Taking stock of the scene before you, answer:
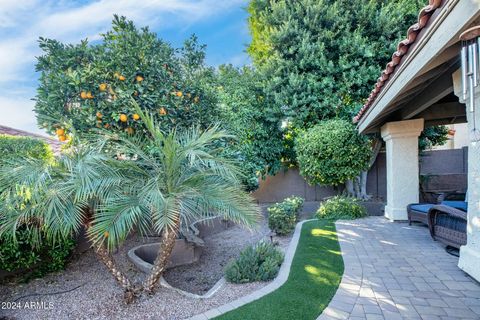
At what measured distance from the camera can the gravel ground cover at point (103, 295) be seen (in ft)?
12.1

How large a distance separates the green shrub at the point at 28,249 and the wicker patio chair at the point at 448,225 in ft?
22.1

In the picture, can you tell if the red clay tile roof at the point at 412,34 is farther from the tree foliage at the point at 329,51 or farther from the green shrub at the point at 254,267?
the tree foliage at the point at 329,51

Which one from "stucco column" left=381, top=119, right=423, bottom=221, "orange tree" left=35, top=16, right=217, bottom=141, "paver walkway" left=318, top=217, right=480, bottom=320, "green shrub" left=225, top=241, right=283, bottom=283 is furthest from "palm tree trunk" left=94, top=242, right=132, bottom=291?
"stucco column" left=381, top=119, right=423, bottom=221

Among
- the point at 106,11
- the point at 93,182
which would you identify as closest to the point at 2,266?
the point at 93,182

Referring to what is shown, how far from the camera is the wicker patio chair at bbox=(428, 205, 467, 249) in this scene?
4676mm

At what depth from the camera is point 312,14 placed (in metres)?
10.8

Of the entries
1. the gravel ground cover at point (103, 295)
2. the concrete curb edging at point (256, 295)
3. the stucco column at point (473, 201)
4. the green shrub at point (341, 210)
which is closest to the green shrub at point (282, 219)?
the gravel ground cover at point (103, 295)

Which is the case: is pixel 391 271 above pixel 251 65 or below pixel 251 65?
below

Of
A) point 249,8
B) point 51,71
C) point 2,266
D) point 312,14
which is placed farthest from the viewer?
point 249,8

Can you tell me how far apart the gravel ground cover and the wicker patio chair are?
3.16 m

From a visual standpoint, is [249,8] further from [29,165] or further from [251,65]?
[29,165]

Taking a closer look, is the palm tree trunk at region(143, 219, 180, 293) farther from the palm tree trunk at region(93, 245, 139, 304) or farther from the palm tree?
the palm tree trunk at region(93, 245, 139, 304)

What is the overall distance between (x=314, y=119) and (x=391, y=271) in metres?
7.65

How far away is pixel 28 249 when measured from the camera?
15.2ft
